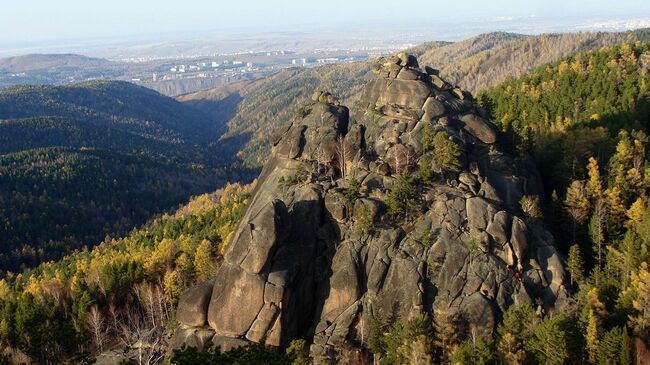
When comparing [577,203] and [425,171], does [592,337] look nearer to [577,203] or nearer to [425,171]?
[425,171]

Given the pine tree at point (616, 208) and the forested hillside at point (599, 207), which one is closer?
the forested hillside at point (599, 207)

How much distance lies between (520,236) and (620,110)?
66270 mm

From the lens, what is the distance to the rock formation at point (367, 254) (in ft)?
157

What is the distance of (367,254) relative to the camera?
51281mm

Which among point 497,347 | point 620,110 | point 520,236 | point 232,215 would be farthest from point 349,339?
point 620,110

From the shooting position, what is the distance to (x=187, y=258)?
72.7 meters

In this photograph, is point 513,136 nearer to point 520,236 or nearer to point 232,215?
point 520,236

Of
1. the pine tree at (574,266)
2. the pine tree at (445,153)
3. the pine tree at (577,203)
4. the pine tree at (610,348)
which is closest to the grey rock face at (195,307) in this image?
the pine tree at (445,153)

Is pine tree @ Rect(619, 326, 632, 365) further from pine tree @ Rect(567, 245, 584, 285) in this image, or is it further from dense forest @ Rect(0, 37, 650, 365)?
pine tree @ Rect(567, 245, 584, 285)

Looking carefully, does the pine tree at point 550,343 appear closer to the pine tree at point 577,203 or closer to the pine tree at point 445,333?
the pine tree at point 445,333

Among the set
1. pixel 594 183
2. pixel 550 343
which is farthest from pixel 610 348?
pixel 594 183

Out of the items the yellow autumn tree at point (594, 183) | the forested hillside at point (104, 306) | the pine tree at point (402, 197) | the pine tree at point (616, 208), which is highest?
the pine tree at point (402, 197)

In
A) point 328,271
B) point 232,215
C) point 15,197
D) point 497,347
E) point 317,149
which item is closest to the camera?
point 497,347

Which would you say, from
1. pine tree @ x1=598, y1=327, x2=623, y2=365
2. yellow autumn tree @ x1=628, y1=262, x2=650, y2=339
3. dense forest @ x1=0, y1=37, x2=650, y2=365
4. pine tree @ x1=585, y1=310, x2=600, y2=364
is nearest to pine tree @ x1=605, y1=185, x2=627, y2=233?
dense forest @ x1=0, y1=37, x2=650, y2=365
